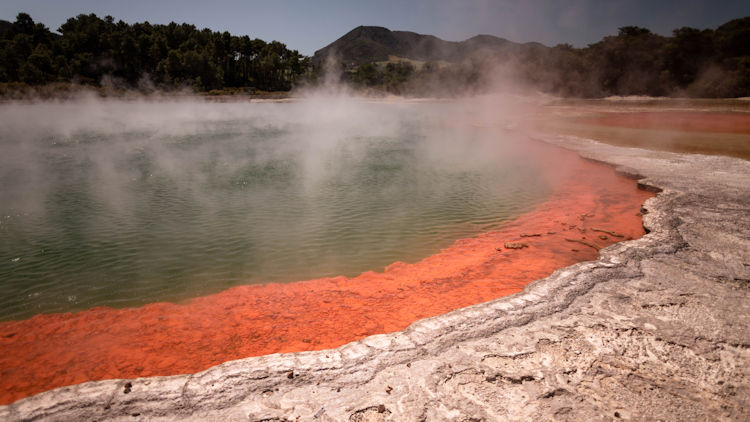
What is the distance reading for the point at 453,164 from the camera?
35.3 ft

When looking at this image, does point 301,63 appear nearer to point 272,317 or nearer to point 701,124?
point 701,124

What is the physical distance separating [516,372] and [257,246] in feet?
13.7

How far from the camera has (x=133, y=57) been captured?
4319cm

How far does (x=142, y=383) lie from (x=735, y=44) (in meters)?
51.9

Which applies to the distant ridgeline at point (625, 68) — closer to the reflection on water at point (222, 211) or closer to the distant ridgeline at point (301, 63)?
the distant ridgeline at point (301, 63)

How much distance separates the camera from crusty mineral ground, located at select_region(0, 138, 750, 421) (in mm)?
2045

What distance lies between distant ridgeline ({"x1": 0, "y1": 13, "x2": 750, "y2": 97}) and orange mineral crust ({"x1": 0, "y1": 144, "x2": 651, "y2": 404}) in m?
39.0

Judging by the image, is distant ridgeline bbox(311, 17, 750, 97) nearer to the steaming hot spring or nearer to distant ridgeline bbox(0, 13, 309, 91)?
distant ridgeline bbox(0, 13, 309, 91)

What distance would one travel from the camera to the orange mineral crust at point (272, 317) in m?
3.05

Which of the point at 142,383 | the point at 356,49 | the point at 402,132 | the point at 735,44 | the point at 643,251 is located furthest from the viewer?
the point at 356,49

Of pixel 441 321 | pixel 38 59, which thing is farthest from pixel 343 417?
pixel 38 59

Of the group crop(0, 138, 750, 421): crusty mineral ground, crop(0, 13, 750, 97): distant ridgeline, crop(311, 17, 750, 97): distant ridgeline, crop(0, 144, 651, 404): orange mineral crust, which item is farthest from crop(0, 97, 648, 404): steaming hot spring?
crop(311, 17, 750, 97): distant ridgeline

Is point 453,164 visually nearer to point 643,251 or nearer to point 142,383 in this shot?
point 643,251

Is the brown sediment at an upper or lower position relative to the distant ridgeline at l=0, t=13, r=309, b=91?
lower
